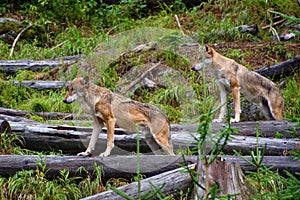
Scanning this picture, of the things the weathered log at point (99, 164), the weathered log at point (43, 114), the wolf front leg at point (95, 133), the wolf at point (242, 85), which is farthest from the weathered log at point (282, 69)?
the weathered log at point (99, 164)

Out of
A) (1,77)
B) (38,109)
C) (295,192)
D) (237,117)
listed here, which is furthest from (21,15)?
(295,192)

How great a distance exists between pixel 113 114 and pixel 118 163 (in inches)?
28.2

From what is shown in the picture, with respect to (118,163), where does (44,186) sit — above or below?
below

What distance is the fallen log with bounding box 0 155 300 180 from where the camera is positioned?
579 centimetres

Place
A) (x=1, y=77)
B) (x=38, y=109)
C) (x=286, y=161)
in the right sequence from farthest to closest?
(x=1, y=77), (x=38, y=109), (x=286, y=161)

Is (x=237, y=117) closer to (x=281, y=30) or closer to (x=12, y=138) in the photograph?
(x=12, y=138)

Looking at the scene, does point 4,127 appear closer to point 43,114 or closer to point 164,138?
point 43,114

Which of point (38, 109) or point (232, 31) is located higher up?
point (232, 31)

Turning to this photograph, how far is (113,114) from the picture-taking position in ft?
20.8

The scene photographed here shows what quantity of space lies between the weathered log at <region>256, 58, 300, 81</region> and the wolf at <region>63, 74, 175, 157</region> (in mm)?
4059

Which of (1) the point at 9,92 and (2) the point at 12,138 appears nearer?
(2) the point at 12,138

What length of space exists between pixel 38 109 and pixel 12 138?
217cm

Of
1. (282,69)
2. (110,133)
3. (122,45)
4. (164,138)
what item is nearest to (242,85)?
(282,69)

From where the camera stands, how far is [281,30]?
13.0m
